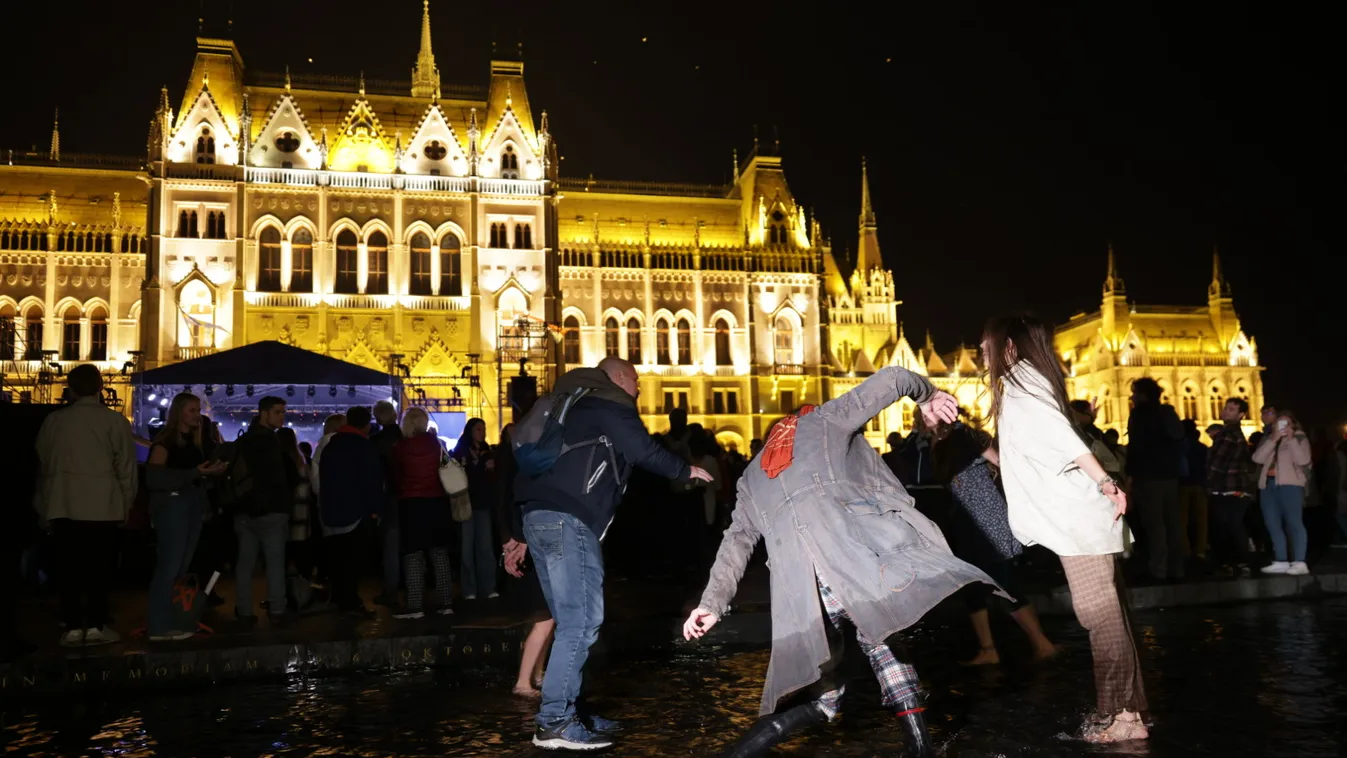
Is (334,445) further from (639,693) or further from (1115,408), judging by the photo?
(1115,408)

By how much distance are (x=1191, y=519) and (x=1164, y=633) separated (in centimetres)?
640

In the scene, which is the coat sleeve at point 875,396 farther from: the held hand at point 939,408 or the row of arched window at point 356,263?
the row of arched window at point 356,263

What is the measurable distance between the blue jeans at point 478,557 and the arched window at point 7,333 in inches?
1285

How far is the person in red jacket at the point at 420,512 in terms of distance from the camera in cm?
970

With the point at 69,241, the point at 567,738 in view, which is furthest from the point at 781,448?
the point at 69,241

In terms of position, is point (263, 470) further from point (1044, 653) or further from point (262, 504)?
point (1044, 653)

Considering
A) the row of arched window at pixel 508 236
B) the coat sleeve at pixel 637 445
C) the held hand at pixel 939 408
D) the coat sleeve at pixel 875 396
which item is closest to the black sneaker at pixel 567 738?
the coat sleeve at pixel 637 445

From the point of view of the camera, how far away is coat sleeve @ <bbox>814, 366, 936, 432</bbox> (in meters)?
4.52

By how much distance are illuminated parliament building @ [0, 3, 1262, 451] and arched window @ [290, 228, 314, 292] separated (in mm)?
77

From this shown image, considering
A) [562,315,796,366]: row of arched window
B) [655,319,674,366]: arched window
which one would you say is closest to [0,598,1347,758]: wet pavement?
[562,315,796,366]: row of arched window

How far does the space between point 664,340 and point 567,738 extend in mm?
42983

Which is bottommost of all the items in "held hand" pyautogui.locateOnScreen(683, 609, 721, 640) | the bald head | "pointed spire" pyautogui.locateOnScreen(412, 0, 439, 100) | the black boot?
the black boot

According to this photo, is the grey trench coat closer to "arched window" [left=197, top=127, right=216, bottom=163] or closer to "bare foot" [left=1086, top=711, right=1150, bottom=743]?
"bare foot" [left=1086, top=711, right=1150, bottom=743]

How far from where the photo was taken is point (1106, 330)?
78312mm
